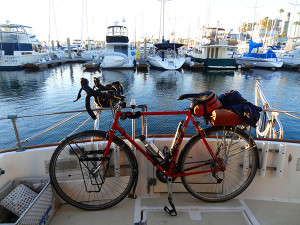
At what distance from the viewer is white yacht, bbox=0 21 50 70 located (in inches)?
1350

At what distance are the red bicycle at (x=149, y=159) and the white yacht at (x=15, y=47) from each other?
39.3 m

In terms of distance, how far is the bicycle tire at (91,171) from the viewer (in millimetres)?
2516

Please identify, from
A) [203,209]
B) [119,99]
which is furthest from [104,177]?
[203,209]

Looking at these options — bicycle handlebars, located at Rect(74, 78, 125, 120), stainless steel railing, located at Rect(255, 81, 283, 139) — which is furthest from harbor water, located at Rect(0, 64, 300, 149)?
bicycle handlebars, located at Rect(74, 78, 125, 120)

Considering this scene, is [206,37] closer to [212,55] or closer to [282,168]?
[212,55]

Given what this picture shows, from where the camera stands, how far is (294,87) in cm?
2297

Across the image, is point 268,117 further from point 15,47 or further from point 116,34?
point 15,47

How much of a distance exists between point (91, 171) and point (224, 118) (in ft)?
5.60

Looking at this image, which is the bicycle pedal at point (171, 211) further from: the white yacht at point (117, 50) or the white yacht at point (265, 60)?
the white yacht at point (265, 60)

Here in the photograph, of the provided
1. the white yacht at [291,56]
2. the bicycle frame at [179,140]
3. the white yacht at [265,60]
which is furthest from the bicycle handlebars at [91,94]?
the white yacht at [291,56]

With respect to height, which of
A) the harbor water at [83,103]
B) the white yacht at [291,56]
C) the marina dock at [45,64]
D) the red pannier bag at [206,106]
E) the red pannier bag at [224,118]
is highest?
the white yacht at [291,56]

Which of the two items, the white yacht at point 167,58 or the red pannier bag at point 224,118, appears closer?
the red pannier bag at point 224,118

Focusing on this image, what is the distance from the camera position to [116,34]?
39.5 metres

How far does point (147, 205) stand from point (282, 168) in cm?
185
